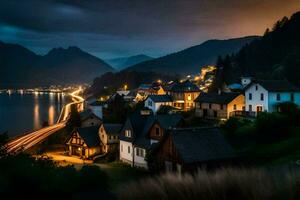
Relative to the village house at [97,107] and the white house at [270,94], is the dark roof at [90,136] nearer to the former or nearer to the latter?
the white house at [270,94]

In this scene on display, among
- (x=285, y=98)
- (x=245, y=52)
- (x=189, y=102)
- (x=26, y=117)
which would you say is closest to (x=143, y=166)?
(x=285, y=98)

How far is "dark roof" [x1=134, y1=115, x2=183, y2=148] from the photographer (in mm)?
37509

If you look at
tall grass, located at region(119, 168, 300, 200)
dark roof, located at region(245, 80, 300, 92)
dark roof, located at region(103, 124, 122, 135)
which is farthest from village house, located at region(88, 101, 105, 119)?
tall grass, located at region(119, 168, 300, 200)

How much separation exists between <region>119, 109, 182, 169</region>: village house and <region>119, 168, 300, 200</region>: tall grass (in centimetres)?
2632

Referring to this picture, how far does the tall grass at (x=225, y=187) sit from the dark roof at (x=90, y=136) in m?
40.9

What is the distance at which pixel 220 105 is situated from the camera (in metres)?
50.6

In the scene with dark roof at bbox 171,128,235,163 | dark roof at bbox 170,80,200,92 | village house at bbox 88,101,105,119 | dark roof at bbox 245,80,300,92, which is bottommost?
dark roof at bbox 171,128,235,163

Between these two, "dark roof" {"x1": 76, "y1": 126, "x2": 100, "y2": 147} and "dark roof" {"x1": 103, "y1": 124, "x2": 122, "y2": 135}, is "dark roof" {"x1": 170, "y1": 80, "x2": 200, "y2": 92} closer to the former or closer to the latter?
"dark roof" {"x1": 76, "y1": 126, "x2": 100, "y2": 147}

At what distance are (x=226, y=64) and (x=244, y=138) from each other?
63.3 metres

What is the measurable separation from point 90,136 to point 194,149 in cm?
2602

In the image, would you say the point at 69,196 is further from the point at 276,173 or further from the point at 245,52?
the point at 245,52

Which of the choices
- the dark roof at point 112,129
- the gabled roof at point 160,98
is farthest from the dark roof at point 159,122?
the gabled roof at point 160,98

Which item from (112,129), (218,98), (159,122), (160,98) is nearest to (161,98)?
(160,98)

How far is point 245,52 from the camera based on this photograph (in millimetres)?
102938
